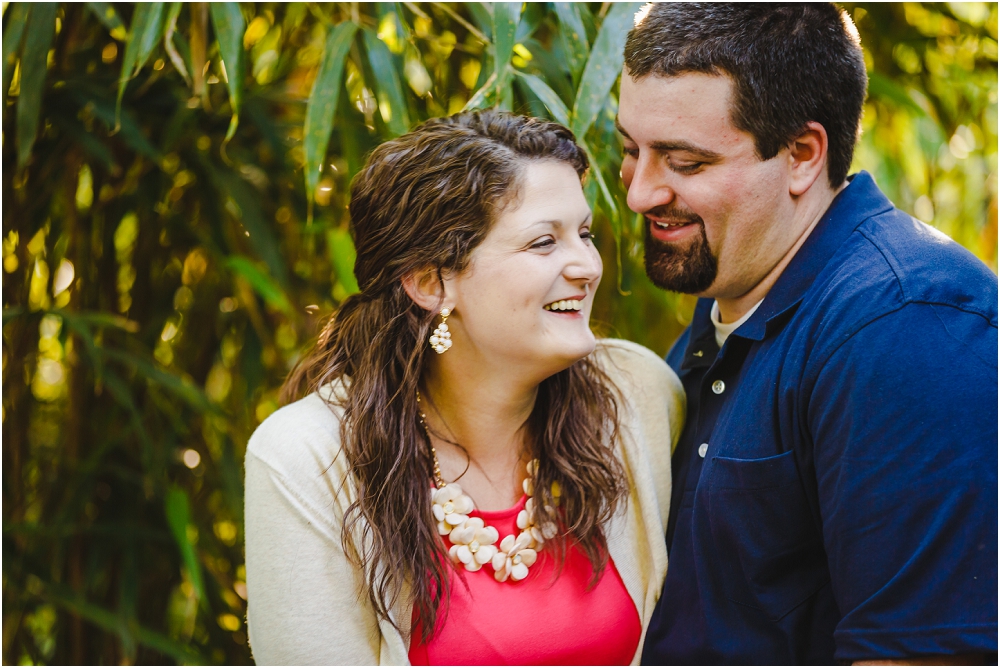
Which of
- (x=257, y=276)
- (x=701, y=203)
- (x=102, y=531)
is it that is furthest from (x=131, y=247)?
(x=701, y=203)

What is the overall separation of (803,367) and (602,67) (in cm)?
60

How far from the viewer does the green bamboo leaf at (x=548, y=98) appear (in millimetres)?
1444

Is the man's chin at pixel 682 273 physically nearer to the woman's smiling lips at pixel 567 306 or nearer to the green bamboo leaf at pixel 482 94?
the woman's smiling lips at pixel 567 306

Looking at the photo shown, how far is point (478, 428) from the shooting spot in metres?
1.47

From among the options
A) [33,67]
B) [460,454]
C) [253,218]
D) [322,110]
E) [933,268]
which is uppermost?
[33,67]

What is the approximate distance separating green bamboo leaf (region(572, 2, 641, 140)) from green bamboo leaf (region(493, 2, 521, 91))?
0.45 ft

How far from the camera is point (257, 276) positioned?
1.66 m

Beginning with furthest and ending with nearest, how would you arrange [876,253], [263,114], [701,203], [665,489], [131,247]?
[131,247] < [263,114] < [665,489] < [701,203] < [876,253]

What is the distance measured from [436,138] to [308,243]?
806 mm

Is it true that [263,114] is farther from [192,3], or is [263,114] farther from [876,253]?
[876,253]

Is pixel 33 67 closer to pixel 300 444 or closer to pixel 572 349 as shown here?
pixel 300 444

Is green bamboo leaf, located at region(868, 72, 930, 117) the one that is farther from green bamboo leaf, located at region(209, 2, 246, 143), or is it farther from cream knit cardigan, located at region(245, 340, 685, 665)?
green bamboo leaf, located at region(209, 2, 246, 143)

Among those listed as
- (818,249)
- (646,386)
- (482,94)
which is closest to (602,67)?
(482,94)

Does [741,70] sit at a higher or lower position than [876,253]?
higher
